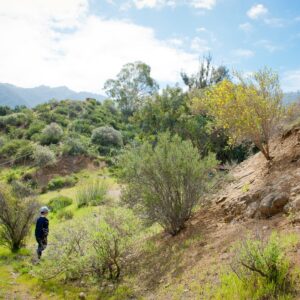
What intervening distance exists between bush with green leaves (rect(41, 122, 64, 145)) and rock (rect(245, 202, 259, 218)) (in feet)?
96.8

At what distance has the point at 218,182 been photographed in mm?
9656

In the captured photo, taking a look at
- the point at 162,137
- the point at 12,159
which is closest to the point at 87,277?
the point at 162,137

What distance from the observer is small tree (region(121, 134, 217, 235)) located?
8266 millimetres

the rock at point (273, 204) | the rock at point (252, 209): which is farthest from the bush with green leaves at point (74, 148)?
the rock at point (273, 204)

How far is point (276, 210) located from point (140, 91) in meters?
44.7

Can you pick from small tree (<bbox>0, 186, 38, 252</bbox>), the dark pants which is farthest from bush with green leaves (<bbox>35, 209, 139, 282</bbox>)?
small tree (<bbox>0, 186, 38, 252</bbox>)

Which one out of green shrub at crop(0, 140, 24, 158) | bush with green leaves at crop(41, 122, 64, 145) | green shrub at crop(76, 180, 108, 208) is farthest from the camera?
bush with green leaves at crop(41, 122, 64, 145)

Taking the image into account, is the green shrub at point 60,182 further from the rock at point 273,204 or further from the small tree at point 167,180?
the rock at point 273,204

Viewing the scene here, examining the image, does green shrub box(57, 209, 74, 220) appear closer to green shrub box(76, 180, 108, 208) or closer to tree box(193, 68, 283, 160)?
green shrub box(76, 180, 108, 208)

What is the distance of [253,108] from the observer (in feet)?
29.0

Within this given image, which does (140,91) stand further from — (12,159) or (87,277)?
(87,277)

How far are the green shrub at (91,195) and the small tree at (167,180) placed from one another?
886 cm

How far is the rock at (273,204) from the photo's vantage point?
22.9 feet

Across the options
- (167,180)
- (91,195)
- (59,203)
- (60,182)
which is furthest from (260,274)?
(60,182)
